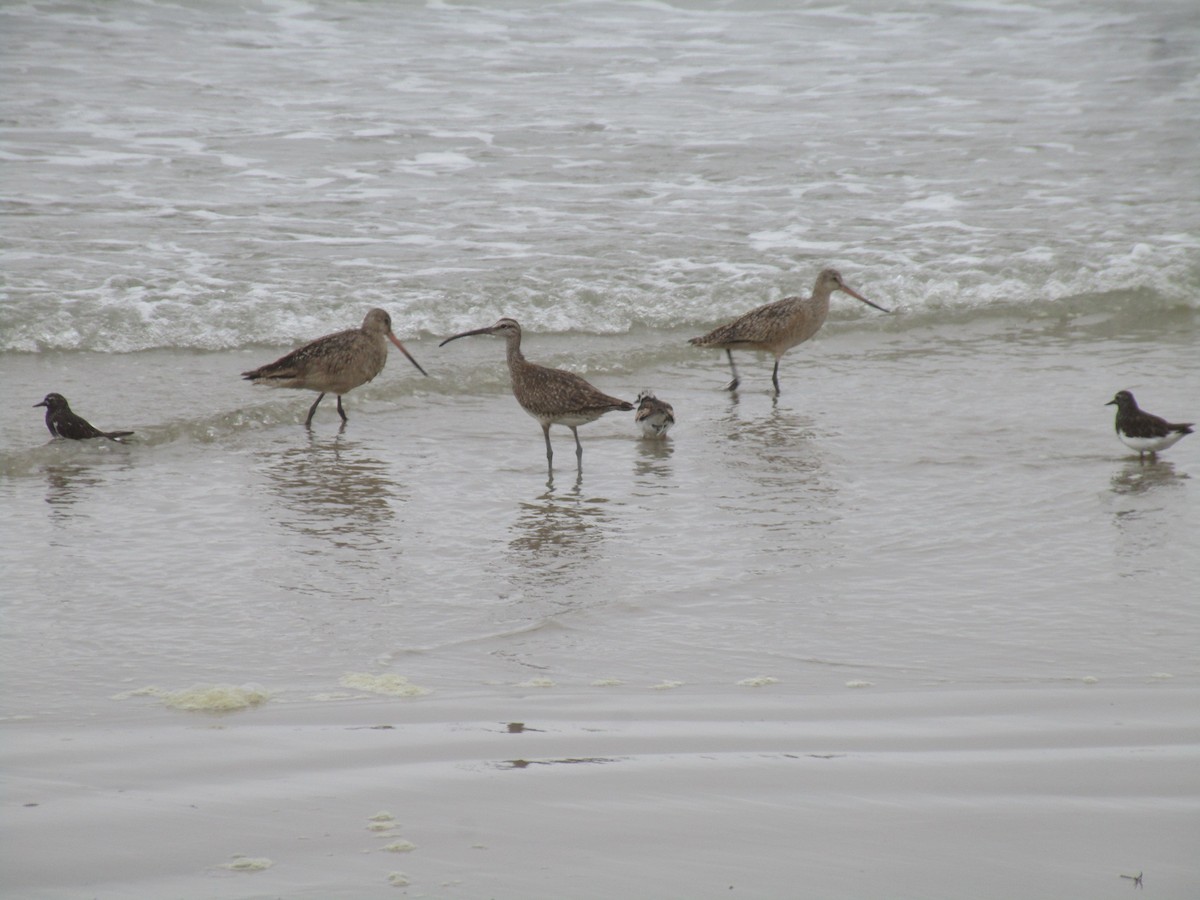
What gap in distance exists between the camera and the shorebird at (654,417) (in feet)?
26.3

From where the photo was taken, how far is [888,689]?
4.28 m

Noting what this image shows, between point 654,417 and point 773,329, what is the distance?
76.4 inches

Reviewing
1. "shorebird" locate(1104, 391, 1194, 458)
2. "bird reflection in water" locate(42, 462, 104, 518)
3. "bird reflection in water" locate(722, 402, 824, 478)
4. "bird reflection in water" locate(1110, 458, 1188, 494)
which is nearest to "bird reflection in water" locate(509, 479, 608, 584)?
"bird reflection in water" locate(722, 402, 824, 478)

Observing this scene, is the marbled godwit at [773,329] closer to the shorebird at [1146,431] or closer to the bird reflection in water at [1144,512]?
the shorebird at [1146,431]

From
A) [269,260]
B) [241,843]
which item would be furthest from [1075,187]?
[241,843]

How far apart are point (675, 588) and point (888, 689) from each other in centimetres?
126

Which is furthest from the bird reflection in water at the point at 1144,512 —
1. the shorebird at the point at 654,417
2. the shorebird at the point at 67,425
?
the shorebird at the point at 67,425

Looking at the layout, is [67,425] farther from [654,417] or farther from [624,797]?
[624,797]

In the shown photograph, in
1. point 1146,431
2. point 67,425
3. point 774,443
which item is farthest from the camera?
point 774,443

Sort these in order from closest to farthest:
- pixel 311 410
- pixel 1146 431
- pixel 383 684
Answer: pixel 383 684 < pixel 1146 431 < pixel 311 410

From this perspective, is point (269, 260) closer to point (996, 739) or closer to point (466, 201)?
point (466, 201)

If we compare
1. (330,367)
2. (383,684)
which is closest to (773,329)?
(330,367)

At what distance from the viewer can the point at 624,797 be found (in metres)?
3.44

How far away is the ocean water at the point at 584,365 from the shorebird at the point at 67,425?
4.5 inches
